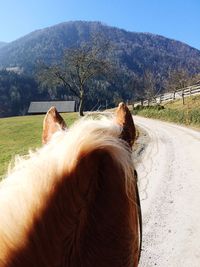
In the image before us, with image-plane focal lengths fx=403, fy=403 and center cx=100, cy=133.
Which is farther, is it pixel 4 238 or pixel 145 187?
pixel 145 187

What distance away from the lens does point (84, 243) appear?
1018 mm

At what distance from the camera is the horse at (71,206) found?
0.96m

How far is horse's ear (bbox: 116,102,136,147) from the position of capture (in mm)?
1292

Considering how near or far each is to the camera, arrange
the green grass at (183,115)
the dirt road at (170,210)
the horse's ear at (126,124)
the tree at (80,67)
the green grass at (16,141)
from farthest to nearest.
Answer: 1. the tree at (80,67)
2. the green grass at (183,115)
3. the green grass at (16,141)
4. the dirt road at (170,210)
5. the horse's ear at (126,124)

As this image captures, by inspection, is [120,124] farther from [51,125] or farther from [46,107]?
[46,107]

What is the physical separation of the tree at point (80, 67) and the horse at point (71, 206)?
44587 millimetres

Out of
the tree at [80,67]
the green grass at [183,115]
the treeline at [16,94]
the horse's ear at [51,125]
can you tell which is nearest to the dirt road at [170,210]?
the horse's ear at [51,125]

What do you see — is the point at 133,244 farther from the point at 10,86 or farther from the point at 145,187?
the point at 10,86

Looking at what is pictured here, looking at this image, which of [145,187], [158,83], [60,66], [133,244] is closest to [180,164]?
[145,187]

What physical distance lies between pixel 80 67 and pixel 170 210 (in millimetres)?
41412

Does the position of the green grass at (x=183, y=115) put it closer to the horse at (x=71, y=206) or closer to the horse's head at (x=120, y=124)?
the horse's head at (x=120, y=124)

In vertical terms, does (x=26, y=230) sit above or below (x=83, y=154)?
below

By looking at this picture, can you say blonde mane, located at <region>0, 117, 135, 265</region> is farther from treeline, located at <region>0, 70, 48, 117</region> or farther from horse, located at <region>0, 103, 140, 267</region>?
treeline, located at <region>0, 70, 48, 117</region>

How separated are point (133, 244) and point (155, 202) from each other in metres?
6.89
